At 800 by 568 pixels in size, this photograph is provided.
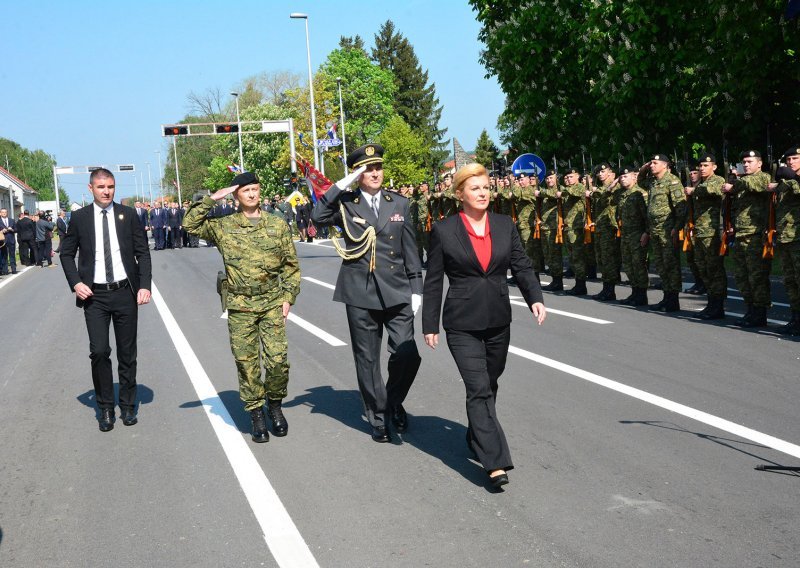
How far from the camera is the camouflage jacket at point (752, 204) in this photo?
11.2 m

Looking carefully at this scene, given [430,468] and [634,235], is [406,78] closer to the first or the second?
[634,235]

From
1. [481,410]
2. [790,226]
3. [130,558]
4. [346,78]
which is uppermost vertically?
[346,78]

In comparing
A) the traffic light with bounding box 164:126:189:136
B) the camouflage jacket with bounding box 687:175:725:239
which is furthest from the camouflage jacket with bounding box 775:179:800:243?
the traffic light with bounding box 164:126:189:136

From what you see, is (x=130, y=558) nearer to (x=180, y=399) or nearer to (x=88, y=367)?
(x=180, y=399)

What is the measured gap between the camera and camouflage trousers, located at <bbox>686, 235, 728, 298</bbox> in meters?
12.0

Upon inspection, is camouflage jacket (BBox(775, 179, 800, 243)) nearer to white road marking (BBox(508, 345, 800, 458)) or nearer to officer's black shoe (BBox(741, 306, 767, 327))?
officer's black shoe (BBox(741, 306, 767, 327))

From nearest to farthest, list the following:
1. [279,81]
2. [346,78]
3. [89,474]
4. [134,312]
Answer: [89,474]
[134,312]
[346,78]
[279,81]

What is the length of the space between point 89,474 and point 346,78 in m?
83.9

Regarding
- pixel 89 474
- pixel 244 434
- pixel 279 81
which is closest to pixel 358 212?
pixel 244 434

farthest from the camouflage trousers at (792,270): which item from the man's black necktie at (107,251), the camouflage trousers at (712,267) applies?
the man's black necktie at (107,251)

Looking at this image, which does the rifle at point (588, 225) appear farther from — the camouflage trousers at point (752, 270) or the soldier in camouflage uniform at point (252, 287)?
the soldier in camouflage uniform at point (252, 287)

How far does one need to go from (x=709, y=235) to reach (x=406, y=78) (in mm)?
90993

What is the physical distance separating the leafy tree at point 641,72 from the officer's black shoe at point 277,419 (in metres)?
14.7

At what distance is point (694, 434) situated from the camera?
6398 mm
